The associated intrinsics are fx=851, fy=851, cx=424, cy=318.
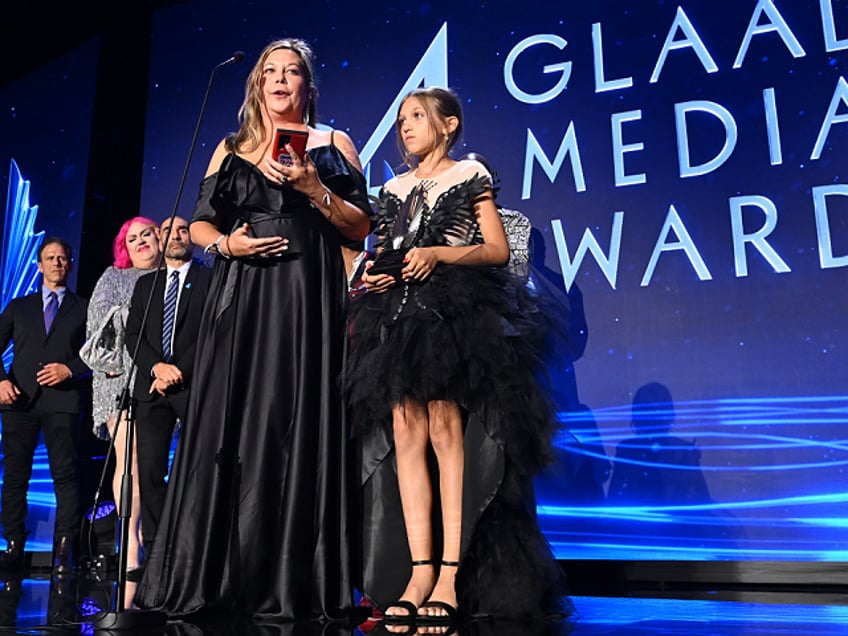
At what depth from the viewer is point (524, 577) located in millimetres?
2031

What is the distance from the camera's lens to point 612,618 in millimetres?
2133

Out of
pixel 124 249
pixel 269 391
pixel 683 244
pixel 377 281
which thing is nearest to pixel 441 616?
pixel 269 391

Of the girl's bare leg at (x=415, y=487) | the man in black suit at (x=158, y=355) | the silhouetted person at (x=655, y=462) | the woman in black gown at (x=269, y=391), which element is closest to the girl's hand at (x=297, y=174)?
the woman in black gown at (x=269, y=391)

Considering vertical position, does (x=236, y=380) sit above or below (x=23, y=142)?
below

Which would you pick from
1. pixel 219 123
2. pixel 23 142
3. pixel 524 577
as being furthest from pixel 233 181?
pixel 23 142

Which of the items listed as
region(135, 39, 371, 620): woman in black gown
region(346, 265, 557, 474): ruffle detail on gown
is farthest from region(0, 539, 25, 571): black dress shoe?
region(346, 265, 557, 474): ruffle detail on gown

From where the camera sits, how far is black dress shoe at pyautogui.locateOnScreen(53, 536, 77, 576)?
4012mm

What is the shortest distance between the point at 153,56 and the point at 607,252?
3094 millimetres

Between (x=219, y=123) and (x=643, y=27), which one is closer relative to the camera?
(x=643, y=27)

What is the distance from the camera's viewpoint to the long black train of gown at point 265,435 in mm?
2072

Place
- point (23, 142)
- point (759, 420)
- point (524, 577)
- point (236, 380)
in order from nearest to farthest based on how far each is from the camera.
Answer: point (524, 577) < point (236, 380) < point (759, 420) < point (23, 142)

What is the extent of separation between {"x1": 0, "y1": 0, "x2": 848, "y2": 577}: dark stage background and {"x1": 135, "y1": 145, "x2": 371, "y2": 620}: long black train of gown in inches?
46.5

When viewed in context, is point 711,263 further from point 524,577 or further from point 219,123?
point 219,123

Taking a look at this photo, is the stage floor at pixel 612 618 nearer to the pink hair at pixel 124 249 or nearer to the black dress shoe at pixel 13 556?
the black dress shoe at pixel 13 556
